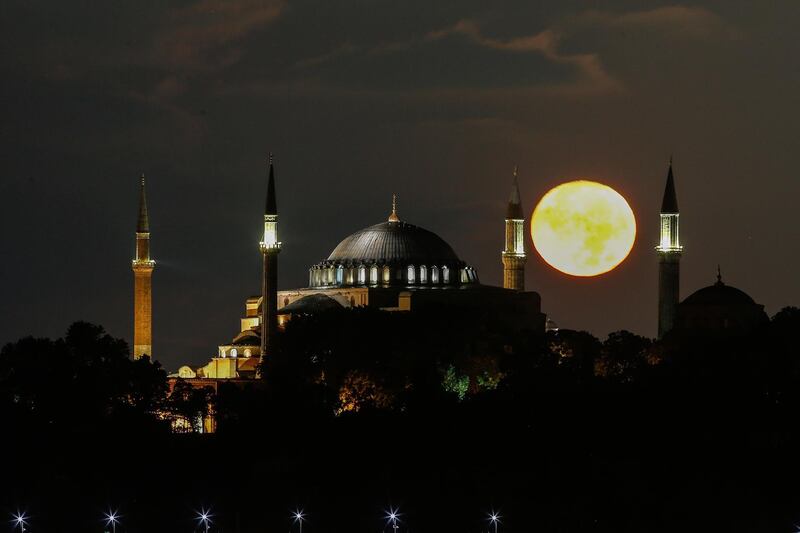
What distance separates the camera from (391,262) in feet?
458

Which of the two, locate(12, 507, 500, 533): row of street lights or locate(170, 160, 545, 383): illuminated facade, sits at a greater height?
Answer: locate(170, 160, 545, 383): illuminated facade

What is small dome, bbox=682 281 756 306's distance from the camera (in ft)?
405

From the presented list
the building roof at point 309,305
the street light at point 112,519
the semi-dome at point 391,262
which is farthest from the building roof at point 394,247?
the street light at point 112,519

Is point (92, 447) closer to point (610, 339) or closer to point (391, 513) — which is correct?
point (391, 513)

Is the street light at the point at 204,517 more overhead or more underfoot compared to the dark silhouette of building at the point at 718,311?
more underfoot

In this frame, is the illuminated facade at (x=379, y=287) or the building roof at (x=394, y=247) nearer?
the illuminated facade at (x=379, y=287)

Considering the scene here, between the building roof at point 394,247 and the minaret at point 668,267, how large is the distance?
12620 mm

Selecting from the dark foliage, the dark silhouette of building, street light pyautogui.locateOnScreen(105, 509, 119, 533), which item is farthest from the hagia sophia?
street light pyautogui.locateOnScreen(105, 509, 119, 533)

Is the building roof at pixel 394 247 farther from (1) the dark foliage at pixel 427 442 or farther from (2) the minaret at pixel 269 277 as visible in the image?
(1) the dark foliage at pixel 427 442

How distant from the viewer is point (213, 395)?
112125 millimetres

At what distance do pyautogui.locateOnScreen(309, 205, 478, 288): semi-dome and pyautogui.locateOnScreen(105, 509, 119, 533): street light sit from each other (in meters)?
49.6

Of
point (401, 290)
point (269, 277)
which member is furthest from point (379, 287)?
point (269, 277)

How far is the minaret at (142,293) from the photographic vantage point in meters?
130

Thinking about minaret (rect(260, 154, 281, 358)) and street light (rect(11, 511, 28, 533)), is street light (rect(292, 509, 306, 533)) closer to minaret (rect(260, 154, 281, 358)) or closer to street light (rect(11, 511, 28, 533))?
street light (rect(11, 511, 28, 533))
